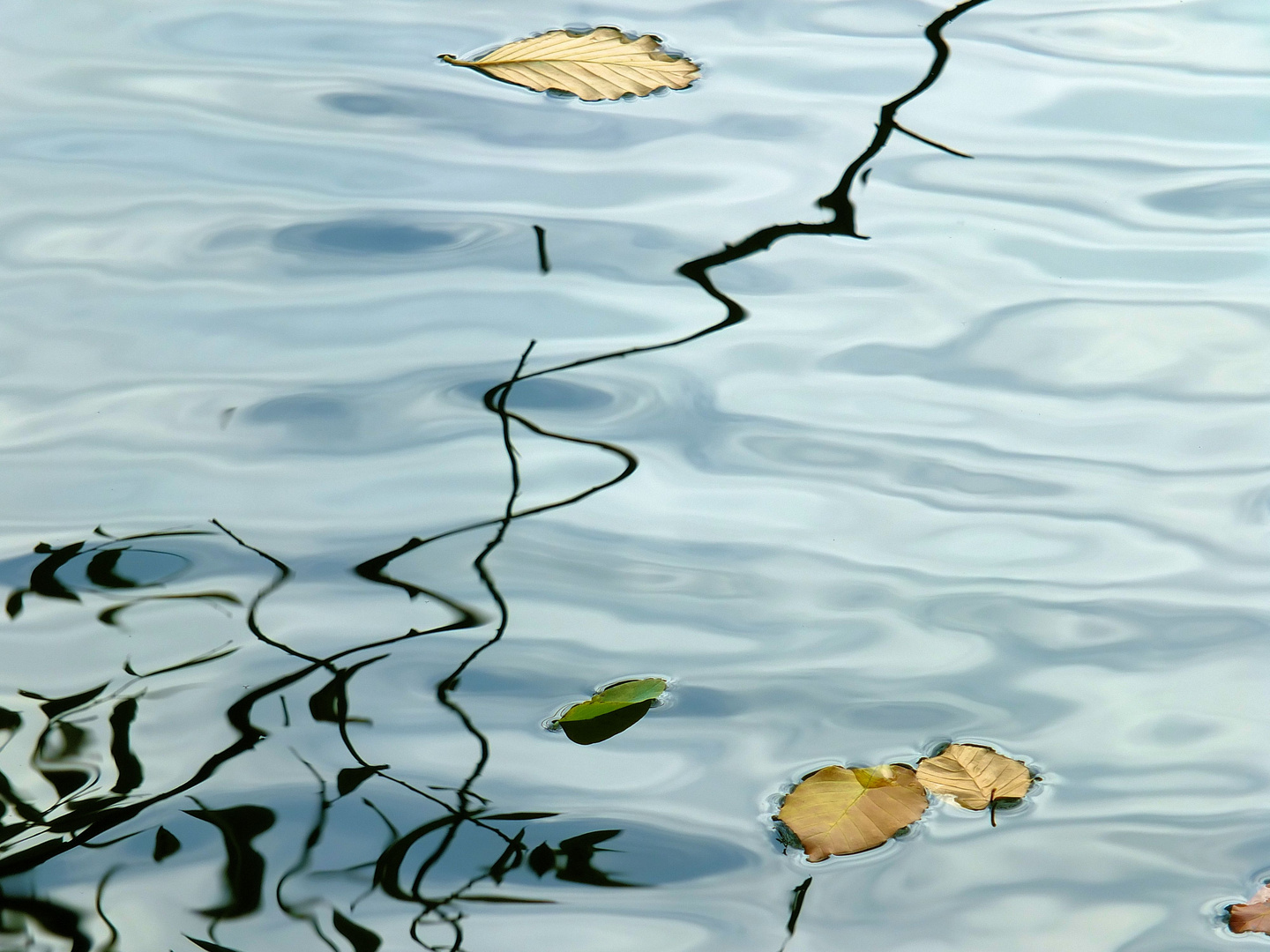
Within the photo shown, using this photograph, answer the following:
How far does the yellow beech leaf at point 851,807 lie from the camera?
38.9 inches

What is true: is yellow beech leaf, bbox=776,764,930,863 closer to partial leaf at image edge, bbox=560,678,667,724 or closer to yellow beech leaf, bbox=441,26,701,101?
partial leaf at image edge, bbox=560,678,667,724

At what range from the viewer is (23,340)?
4.57ft

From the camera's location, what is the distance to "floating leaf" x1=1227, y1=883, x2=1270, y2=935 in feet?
3.12

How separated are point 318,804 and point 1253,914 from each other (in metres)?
0.76

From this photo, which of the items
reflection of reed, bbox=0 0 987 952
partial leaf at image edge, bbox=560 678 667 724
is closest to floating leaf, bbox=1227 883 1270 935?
reflection of reed, bbox=0 0 987 952

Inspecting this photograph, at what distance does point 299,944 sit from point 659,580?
0.46 m

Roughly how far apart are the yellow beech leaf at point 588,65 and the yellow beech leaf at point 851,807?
113 cm

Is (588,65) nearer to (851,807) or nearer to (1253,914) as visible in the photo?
(851,807)

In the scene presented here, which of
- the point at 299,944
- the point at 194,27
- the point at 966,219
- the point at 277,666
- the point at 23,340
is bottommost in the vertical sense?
the point at 299,944

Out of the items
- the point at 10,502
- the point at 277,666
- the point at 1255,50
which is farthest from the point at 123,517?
the point at 1255,50

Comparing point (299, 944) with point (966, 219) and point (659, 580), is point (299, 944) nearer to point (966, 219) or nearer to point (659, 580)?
point (659, 580)

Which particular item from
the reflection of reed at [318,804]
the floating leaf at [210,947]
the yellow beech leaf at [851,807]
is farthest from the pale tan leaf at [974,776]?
the floating leaf at [210,947]

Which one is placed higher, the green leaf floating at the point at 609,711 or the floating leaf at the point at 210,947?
the green leaf floating at the point at 609,711

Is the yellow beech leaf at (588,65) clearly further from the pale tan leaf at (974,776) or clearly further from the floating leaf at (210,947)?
the floating leaf at (210,947)
